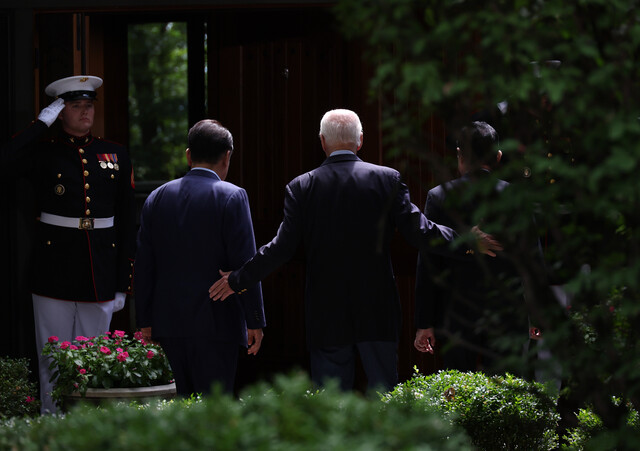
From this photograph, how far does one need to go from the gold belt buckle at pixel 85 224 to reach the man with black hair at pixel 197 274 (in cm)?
121

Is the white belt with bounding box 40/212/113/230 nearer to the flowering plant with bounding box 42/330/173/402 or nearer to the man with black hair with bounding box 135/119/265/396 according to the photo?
the flowering plant with bounding box 42/330/173/402

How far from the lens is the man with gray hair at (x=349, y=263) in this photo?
4.57 m

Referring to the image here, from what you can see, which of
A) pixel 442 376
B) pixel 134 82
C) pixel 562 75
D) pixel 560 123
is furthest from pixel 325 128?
pixel 134 82

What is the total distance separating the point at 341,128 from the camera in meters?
4.67

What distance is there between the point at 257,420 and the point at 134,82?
20848 mm

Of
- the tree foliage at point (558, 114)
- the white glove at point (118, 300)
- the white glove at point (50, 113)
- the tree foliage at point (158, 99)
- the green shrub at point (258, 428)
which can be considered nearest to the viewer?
the green shrub at point (258, 428)

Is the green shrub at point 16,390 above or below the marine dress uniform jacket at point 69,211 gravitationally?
below

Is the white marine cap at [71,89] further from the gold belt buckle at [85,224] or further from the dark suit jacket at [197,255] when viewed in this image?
the dark suit jacket at [197,255]

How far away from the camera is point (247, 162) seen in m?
7.00

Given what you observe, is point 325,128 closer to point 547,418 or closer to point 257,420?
point 547,418

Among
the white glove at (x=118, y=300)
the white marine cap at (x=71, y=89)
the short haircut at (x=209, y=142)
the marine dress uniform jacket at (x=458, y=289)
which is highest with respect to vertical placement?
the white marine cap at (x=71, y=89)

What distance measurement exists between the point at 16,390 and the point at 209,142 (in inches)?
75.4

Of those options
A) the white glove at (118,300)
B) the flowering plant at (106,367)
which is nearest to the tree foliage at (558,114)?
the flowering plant at (106,367)

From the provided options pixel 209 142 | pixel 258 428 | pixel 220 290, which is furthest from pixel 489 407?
pixel 258 428
